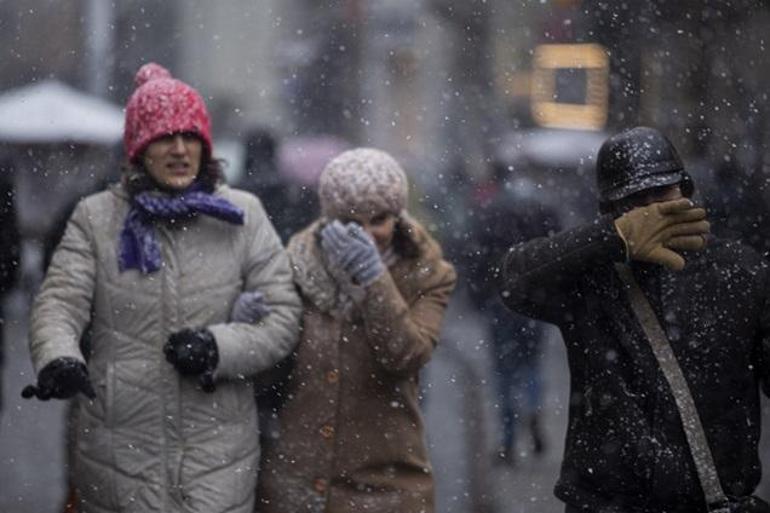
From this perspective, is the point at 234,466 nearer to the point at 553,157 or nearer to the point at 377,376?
the point at 377,376

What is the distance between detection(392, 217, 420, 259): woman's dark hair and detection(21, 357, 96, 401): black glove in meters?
1.12

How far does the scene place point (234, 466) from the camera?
15.8 ft

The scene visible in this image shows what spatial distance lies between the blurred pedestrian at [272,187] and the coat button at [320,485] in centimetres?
323

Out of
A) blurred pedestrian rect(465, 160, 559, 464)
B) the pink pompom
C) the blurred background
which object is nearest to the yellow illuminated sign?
the blurred background

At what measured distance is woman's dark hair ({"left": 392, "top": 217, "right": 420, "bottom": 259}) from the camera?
16.7 feet

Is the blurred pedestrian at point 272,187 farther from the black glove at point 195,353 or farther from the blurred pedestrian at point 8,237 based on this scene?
the black glove at point 195,353

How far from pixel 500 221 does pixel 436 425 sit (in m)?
1.15

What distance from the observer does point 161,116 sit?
4.82m

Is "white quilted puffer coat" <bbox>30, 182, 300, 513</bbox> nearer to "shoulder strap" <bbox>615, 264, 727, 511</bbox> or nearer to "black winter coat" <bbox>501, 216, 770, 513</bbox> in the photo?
"black winter coat" <bbox>501, 216, 770, 513</bbox>

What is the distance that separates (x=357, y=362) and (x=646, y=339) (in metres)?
1.12

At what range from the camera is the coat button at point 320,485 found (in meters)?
4.95

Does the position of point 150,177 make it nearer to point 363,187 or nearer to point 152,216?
point 152,216

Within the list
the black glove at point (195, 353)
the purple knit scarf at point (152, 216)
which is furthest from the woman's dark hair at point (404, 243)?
the black glove at point (195, 353)

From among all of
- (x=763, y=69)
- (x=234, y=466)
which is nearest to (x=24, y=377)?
(x=234, y=466)
